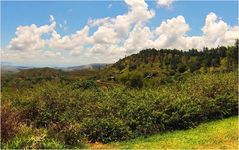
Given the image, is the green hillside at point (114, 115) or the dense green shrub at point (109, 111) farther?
the dense green shrub at point (109, 111)

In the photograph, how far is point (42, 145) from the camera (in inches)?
393

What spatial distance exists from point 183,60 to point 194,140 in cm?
11634

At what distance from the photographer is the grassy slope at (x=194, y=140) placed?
489 inches

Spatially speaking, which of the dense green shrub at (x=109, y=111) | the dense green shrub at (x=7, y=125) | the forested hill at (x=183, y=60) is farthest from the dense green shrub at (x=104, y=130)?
the forested hill at (x=183, y=60)

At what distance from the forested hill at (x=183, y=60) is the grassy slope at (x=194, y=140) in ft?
206

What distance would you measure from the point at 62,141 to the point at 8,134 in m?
1.83

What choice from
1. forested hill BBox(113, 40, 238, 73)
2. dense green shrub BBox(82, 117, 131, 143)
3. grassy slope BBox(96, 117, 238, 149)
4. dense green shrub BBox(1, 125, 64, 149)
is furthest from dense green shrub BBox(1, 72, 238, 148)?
forested hill BBox(113, 40, 238, 73)

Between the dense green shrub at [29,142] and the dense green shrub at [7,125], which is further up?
the dense green shrub at [7,125]

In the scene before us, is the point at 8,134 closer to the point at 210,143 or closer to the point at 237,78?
the point at 210,143

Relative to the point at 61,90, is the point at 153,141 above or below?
below

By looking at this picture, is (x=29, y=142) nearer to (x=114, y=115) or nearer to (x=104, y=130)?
(x=104, y=130)

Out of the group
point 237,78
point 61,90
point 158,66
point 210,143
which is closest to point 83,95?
point 61,90

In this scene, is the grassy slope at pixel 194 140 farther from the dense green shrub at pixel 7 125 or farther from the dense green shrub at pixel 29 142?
the dense green shrub at pixel 7 125

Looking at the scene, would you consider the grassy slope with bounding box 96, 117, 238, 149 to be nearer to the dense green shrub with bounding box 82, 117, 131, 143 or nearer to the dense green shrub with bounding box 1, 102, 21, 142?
the dense green shrub with bounding box 82, 117, 131, 143
